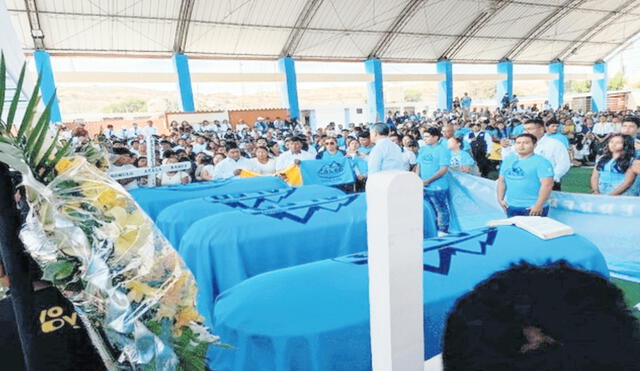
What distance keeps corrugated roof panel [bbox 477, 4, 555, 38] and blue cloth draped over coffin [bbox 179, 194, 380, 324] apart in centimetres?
1901

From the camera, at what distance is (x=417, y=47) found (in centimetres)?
1952

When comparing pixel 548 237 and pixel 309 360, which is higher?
pixel 548 237

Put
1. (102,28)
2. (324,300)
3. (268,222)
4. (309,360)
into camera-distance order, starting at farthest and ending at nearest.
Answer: (102,28) < (268,222) < (324,300) < (309,360)

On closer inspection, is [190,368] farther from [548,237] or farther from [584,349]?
[548,237]

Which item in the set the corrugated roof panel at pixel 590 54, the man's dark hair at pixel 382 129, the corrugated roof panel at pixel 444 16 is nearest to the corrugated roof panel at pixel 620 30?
the corrugated roof panel at pixel 590 54

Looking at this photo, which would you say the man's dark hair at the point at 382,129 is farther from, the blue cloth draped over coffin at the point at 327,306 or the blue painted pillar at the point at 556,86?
the blue painted pillar at the point at 556,86

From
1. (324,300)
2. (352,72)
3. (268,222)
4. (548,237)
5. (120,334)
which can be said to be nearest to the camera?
(120,334)

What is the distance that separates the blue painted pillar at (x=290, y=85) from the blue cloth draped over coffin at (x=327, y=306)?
16076 millimetres

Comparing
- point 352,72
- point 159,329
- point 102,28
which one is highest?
point 102,28

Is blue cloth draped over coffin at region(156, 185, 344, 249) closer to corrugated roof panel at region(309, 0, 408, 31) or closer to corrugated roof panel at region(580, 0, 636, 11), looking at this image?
corrugated roof panel at region(309, 0, 408, 31)

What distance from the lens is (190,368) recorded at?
3.31ft

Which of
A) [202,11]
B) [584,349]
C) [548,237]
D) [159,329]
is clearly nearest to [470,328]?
[584,349]

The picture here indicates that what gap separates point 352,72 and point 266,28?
5.36m

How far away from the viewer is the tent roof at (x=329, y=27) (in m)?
12.7
